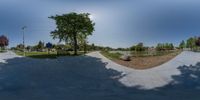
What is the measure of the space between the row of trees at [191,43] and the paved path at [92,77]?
1.16 ft

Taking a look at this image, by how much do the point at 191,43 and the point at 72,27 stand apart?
4.43 m

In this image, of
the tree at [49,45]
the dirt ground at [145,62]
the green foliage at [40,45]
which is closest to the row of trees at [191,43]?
the dirt ground at [145,62]

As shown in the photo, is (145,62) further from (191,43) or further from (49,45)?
(49,45)

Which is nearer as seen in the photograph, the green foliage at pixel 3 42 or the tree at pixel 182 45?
the green foliage at pixel 3 42

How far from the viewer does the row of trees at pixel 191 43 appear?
1255 centimetres

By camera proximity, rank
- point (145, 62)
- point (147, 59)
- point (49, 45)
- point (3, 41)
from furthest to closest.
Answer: point (145, 62) → point (147, 59) → point (3, 41) → point (49, 45)

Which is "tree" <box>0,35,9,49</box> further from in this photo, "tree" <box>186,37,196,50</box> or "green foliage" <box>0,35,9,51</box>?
"tree" <box>186,37,196,50</box>

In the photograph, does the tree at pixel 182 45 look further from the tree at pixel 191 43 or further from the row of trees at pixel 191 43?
the tree at pixel 191 43

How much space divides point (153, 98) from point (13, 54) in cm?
534

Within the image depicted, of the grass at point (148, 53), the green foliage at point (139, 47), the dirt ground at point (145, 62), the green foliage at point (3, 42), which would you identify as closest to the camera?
the green foliage at point (139, 47)

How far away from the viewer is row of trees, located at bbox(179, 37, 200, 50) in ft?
41.2

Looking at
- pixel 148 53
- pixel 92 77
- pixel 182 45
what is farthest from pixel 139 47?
pixel 92 77

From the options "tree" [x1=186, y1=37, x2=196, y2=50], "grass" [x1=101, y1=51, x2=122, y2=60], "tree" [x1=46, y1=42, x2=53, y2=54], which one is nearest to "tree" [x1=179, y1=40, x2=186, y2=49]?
"tree" [x1=186, y1=37, x2=196, y2=50]

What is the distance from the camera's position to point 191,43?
13.1 m
